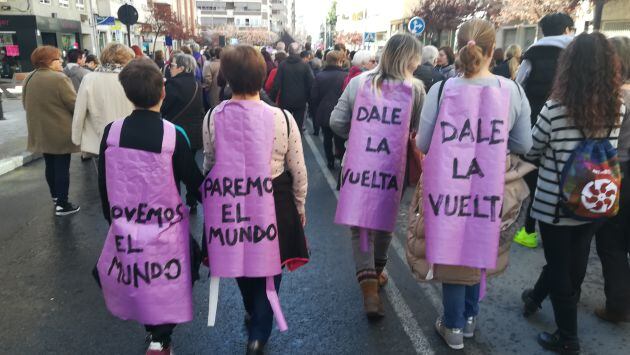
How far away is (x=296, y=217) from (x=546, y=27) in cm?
341

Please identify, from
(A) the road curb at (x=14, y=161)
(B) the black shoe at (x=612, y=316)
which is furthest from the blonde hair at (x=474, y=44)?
(A) the road curb at (x=14, y=161)

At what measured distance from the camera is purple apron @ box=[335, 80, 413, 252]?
3.23 metres

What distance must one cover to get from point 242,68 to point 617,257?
274 centimetres

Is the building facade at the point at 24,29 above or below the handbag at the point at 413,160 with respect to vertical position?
above

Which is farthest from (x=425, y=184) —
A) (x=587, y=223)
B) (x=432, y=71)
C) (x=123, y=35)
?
(x=123, y=35)

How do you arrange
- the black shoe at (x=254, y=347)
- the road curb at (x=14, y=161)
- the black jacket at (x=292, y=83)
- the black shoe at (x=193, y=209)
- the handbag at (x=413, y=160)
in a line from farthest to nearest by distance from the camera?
the black jacket at (x=292, y=83), the road curb at (x=14, y=161), the black shoe at (x=193, y=209), the handbag at (x=413, y=160), the black shoe at (x=254, y=347)

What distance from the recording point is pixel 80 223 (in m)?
5.68

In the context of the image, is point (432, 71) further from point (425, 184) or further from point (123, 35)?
point (123, 35)

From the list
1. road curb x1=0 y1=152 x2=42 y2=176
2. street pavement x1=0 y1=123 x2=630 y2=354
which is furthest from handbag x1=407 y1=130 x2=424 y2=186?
road curb x1=0 y1=152 x2=42 y2=176

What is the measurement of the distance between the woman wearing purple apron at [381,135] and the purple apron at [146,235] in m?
1.15

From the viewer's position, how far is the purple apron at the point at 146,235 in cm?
258

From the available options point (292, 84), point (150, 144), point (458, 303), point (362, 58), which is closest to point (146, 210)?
point (150, 144)

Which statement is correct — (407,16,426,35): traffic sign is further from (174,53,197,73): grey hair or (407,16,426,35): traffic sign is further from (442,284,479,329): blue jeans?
(442,284,479,329): blue jeans

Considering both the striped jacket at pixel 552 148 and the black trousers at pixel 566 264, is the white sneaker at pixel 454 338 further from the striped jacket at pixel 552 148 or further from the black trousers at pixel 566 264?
the striped jacket at pixel 552 148
